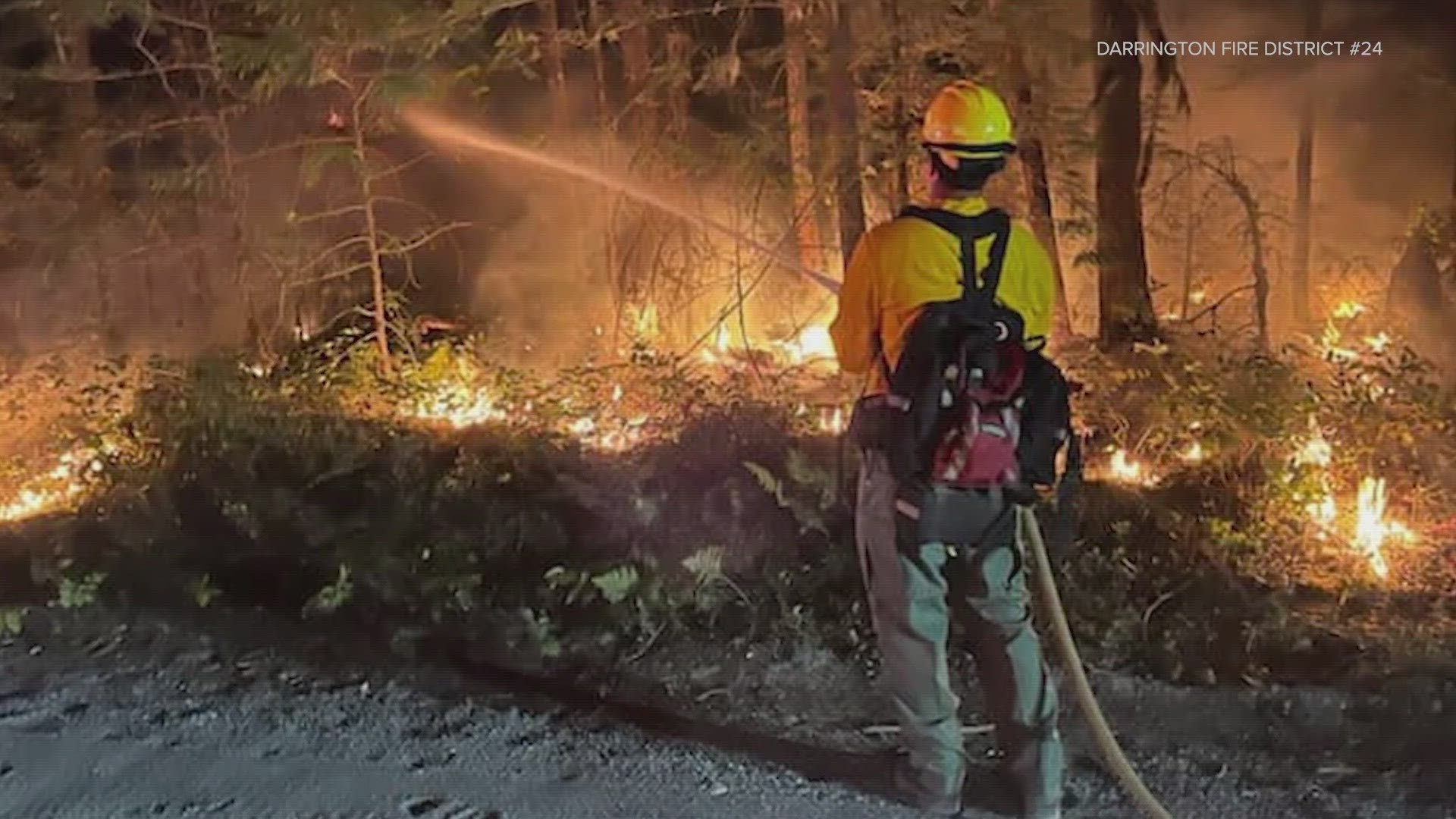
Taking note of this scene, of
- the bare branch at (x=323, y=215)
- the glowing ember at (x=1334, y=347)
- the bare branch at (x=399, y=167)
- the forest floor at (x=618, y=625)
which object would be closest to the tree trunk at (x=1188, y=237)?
→ the glowing ember at (x=1334, y=347)

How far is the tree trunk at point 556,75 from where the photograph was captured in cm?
993

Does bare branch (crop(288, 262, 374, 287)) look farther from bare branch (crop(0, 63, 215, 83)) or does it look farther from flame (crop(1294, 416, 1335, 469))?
flame (crop(1294, 416, 1335, 469))

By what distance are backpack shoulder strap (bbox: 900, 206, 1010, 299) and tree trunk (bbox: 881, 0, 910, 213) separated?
10.5ft

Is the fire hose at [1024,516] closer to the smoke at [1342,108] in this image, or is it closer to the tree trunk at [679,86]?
the tree trunk at [679,86]

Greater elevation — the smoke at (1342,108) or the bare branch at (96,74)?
the bare branch at (96,74)

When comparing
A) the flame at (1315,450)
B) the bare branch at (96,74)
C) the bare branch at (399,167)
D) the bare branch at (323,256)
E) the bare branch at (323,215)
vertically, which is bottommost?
the flame at (1315,450)

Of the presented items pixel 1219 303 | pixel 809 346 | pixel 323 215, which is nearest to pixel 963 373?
pixel 809 346

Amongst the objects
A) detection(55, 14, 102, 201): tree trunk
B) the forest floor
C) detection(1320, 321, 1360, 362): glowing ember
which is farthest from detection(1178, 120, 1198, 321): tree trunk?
detection(55, 14, 102, 201): tree trunk

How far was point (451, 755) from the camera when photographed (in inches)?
209

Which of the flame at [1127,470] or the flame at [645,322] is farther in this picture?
the flame at [645,322]

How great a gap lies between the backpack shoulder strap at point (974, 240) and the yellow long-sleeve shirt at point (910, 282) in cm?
1

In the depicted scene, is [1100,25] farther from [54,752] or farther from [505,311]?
[54,752]

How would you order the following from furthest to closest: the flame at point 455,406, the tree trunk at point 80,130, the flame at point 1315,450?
the tree trunk at point 80,130 → the flame at point 455,406 → the flame at point 1315,450

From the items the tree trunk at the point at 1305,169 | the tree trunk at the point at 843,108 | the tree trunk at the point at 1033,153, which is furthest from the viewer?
the tree trunk at the point at 1305,169
